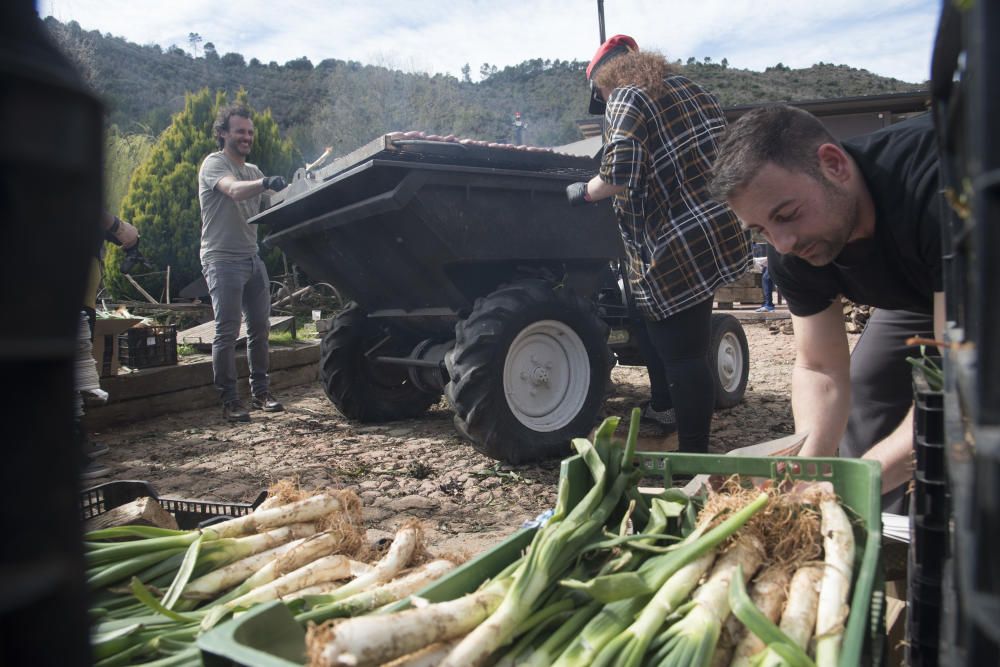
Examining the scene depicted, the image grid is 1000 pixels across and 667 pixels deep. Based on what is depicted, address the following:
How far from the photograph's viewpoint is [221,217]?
5762 millimetres

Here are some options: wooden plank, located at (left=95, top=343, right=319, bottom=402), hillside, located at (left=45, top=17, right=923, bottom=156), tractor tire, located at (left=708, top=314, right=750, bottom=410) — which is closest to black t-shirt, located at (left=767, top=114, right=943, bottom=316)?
tractor tire, located at (left=708, top=314, right=750, bottom=410)

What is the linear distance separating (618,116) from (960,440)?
10.3 ft

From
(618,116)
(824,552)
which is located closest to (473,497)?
(618,116)

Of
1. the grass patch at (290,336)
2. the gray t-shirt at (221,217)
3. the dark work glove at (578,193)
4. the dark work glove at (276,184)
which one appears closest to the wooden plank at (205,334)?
the grass patch at (290,336)

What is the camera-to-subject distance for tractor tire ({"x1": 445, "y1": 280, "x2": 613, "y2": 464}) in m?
Result: 4.18

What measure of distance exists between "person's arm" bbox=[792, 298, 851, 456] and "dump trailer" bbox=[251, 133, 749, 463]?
198 cm

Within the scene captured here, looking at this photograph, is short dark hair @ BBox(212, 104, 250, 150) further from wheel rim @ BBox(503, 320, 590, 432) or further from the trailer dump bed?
wheel rim @ BBox(503, 320, 590, 432)

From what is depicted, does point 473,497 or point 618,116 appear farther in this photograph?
point 473,497

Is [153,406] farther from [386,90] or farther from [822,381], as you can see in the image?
[386,90]

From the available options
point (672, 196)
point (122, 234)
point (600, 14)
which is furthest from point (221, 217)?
point (600, 14)

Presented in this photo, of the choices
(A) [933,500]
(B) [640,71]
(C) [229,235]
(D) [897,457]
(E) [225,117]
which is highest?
(E) [225,117]

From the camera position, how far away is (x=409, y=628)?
43.9 inches

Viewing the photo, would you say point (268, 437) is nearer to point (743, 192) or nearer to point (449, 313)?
point (449, 313)

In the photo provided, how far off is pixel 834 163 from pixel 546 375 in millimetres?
2577
